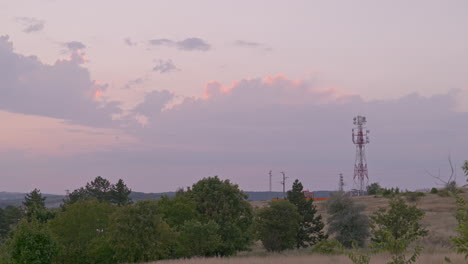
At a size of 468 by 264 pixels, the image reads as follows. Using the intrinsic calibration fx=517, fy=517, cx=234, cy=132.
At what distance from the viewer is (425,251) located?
126 ft

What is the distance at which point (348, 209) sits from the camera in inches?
2207

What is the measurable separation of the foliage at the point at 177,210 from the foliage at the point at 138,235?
302 inches

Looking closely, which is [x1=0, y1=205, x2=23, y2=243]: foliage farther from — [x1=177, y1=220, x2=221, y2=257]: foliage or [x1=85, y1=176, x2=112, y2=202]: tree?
[x1=177, y1=220, x2=221, y2=257]: foliage

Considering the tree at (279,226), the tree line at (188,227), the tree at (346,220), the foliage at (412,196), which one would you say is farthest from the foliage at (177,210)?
the foliage at (412,196)

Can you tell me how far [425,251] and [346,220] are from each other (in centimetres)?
1709

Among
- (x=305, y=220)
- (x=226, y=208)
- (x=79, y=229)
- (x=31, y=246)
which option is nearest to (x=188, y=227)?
(x=226, y=208)

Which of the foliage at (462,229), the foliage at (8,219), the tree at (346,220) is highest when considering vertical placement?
the foliage at (462,229)

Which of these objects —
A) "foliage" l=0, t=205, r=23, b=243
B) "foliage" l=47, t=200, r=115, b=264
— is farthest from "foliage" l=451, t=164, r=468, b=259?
"foliage" l=0, t=205, r=23, b=243

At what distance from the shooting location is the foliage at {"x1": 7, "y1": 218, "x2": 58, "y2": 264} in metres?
40.8

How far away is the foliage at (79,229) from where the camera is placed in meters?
49.2

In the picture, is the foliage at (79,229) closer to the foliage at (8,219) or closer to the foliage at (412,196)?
the foliage at (8,219)

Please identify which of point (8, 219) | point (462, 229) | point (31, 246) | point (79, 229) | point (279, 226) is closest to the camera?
point (462, 229)

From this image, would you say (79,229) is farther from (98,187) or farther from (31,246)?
(98,187)

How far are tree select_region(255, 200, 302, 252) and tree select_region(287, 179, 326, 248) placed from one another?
85.7 inches
